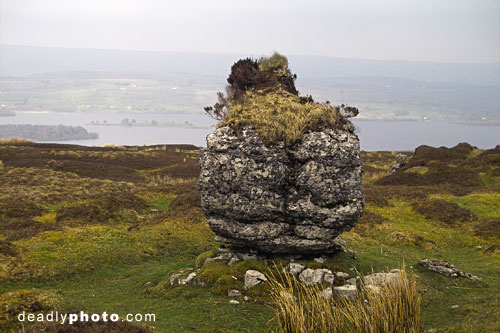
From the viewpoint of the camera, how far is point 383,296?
1076 cm

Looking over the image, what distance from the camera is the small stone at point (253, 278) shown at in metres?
19.7

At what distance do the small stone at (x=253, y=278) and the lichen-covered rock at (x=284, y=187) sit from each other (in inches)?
65.7

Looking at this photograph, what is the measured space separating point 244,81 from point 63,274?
52.4 feet

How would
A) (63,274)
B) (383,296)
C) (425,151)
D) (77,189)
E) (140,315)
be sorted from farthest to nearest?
(425,151) < (77,189) < (63,274) < (140,315) < (383,296)

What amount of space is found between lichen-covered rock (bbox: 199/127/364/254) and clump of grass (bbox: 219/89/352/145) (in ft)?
1.51

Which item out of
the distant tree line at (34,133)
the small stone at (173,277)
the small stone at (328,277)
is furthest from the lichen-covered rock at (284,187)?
the distant tree line at (34,133)

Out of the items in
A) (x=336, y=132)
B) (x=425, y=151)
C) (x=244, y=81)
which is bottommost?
(x=425, y=151)

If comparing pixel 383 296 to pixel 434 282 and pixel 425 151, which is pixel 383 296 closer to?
pixel 434 282

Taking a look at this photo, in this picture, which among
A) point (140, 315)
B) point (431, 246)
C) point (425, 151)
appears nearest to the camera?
point (140, 315)

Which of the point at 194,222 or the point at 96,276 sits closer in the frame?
the point at 96,276

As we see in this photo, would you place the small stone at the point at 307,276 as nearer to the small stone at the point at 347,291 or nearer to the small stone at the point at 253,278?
the small stone at the point at 347,291

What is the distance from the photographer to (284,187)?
20812mm

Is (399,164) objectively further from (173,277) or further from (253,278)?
(173,277)

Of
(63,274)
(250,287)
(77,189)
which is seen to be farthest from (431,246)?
(77,189)
